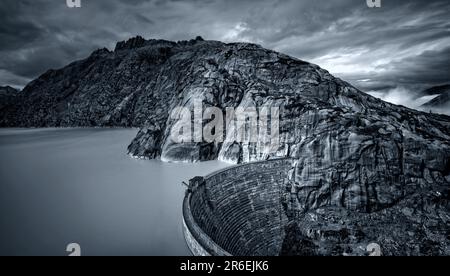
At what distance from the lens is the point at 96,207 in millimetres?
30047

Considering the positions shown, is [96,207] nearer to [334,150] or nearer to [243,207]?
[243,207]

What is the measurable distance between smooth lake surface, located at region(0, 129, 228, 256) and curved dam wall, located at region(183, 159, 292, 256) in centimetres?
384

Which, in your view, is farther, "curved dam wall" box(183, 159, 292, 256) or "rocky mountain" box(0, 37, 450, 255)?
"rocky mountain" box(0, 37, 450, 255)

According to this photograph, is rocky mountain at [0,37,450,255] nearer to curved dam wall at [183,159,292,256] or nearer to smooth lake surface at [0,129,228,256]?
curved dam wall at [183,159,292,256]

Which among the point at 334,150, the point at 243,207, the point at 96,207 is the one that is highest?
the point at 334,150

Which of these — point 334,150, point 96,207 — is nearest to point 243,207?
point 334,150

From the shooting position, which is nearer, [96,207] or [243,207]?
[243,207]

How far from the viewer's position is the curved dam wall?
2273 cm

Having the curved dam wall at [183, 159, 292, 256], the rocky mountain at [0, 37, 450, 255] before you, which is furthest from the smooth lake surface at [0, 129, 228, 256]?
the rocky mountain at [0, 37, 450, 255]

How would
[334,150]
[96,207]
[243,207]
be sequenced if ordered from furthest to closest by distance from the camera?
[334,150]
[96,207]
[243,207]

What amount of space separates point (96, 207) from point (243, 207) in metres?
19.5
